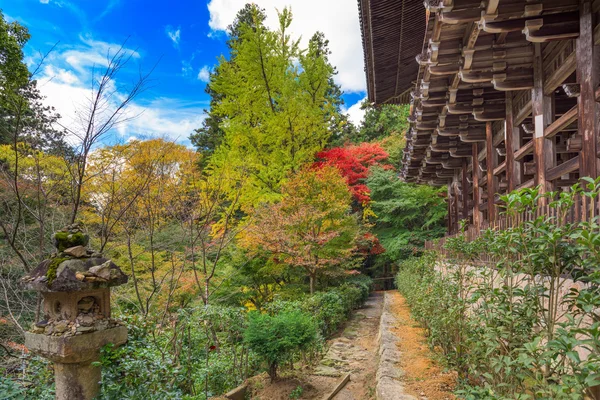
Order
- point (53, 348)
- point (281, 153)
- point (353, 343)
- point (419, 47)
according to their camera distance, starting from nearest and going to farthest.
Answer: point (53, 348)
point (419, 47)
point (353, 343)
point (281, 153)

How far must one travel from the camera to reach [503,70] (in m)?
4.57

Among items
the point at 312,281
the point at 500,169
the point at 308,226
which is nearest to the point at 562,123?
the point at 500,169

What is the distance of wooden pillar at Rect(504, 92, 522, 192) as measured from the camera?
548cm

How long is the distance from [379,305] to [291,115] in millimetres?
7698

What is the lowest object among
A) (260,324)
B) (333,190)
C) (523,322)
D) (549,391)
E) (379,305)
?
(379,305)

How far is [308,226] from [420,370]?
5.45 metres

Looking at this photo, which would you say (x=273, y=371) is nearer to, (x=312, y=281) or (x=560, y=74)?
(x=312, y=281)

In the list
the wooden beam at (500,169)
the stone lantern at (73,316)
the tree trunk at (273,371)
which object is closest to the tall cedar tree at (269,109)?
the tree trunk at (273,371)

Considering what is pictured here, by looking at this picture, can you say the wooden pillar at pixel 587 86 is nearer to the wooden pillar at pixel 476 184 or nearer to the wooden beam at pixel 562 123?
the wooden beam at pixel 562 123

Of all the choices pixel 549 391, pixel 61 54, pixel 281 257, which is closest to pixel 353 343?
pixel 281 257

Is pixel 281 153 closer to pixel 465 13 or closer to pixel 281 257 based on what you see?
pixel 281 257

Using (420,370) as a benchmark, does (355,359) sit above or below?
below

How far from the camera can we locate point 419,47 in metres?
6.98

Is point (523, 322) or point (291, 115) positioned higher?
point (291, 115)
